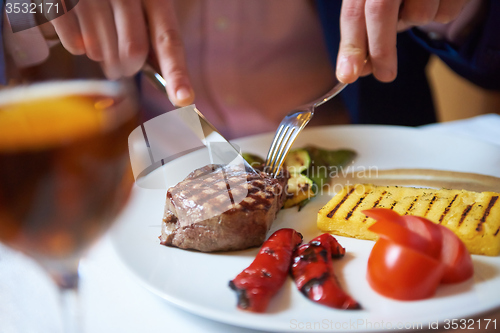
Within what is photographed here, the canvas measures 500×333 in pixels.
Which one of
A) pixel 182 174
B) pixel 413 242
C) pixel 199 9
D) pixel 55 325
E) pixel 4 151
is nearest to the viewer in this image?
pixel 4 151

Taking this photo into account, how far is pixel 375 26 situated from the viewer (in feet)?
5.32

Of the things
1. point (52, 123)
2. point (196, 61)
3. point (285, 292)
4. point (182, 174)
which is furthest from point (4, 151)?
point (196, 61)

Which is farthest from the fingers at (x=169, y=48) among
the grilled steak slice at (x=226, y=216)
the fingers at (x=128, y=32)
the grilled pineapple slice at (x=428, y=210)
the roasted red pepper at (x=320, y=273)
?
the grilled pineapple slice at (x=428, y=210)

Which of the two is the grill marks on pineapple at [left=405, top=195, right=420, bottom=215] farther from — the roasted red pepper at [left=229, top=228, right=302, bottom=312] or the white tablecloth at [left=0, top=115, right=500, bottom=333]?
the white tablecloth at [left=0, top=115, right=500, bottom=333]

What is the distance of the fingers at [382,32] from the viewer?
5.19 ft

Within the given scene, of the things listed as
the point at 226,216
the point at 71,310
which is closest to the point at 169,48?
the point at 226,216

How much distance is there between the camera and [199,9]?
303cm

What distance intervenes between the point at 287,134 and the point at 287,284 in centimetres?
74

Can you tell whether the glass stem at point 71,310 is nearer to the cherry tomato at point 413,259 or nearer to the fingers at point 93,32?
the fingers at point 93,32

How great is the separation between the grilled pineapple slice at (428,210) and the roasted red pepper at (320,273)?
0.60 ft

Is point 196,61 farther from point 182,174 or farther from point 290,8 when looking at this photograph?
point 182,174

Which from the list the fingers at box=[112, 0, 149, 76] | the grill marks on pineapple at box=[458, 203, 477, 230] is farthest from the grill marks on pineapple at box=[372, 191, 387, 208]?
the fingers at box=[112, 0, 149, 76]

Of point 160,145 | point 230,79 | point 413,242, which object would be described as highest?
point 160,145

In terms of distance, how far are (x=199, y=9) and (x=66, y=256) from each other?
9.35 ft
